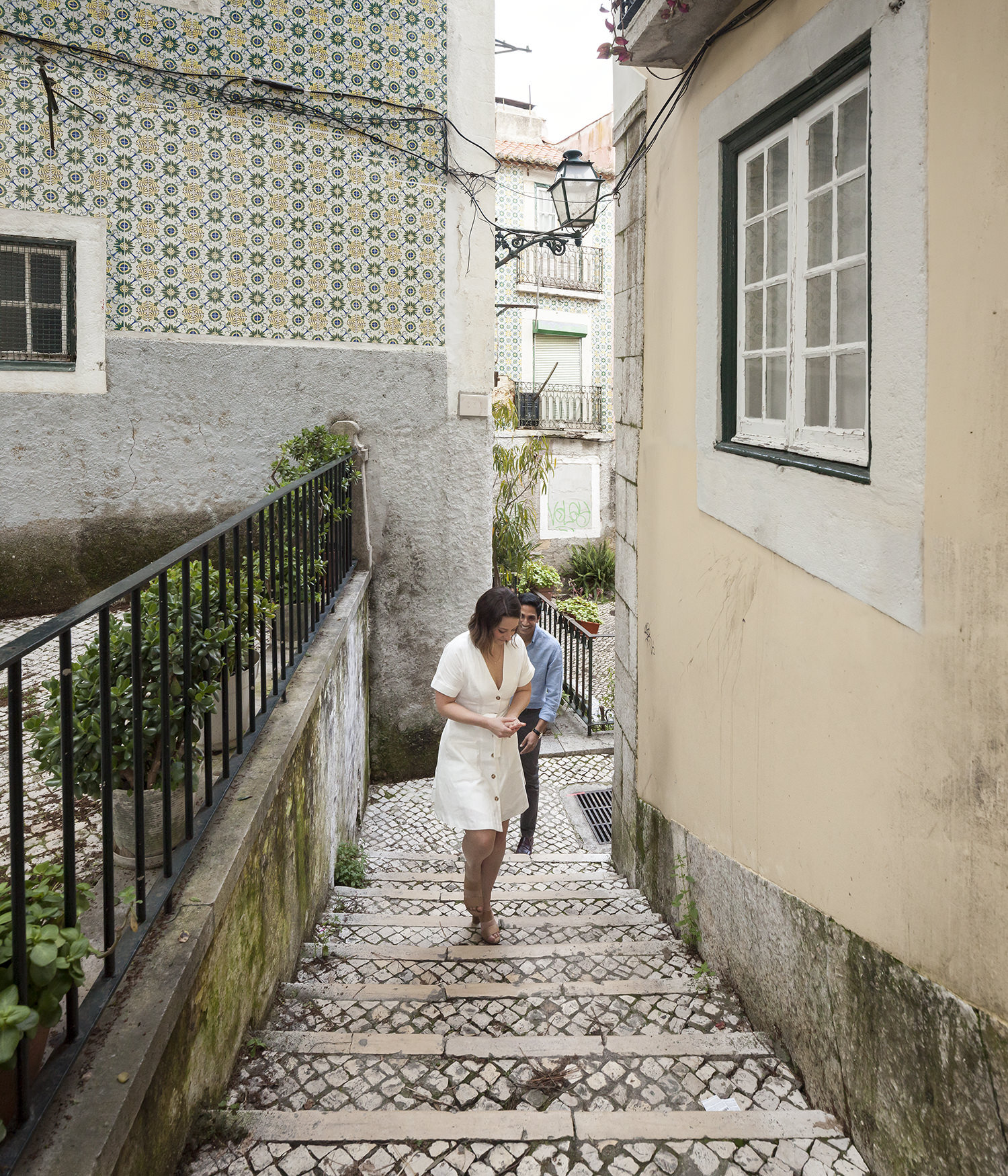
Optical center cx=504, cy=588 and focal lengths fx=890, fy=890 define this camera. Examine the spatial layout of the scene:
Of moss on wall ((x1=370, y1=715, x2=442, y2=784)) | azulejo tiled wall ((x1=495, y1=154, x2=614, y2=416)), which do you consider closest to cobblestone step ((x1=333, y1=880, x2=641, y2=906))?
moss on wall ((x1=370, y1=715, x2=442, y2=784))

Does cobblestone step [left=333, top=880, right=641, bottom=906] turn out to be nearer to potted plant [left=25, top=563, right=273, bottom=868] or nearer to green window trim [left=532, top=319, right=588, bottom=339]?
potted plant [left=25, top=563, right=273, bottom=868]

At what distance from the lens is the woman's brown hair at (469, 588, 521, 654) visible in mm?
3688

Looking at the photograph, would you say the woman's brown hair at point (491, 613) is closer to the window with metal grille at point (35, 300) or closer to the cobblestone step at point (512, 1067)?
the cobblestone step at point (512, 1067)

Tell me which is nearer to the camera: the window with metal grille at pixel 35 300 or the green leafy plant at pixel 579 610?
the window with metal grille at pixel 35 300

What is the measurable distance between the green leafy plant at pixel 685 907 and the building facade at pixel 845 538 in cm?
6

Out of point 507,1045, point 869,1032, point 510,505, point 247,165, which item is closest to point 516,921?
point 507,1045

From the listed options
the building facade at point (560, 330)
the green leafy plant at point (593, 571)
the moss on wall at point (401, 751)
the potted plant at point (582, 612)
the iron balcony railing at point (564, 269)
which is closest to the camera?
the moss on wall at point (401, 751)

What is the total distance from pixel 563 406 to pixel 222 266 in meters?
14.7

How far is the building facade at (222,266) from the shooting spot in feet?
20.3

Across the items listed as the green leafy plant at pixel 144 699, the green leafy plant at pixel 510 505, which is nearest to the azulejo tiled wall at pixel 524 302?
the green leafy plant at pixel 510 505

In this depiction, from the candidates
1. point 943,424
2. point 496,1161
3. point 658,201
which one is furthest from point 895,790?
point 658,201

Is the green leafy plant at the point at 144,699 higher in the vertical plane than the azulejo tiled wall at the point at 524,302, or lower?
lower

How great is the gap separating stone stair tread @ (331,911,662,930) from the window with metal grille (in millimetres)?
4621

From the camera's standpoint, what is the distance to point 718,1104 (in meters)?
2.58
